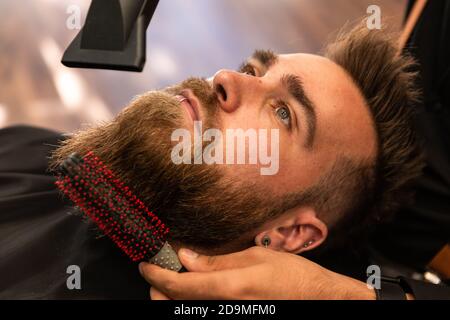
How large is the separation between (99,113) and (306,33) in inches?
43.2

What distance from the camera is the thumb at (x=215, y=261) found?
84 cm

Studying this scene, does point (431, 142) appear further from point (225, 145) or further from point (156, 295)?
point (156, 295)

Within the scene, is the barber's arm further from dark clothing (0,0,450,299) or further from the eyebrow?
the eyebrow

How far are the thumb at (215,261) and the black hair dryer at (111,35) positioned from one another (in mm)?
436

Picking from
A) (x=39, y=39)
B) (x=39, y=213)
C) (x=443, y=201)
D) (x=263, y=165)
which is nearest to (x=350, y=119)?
(x=263, y=165)

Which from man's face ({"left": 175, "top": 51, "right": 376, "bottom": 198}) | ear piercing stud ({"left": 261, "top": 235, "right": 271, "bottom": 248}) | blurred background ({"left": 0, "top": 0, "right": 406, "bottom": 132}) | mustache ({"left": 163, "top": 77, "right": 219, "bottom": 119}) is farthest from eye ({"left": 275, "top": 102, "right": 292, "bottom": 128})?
blurred background ({"left": 0, "top": 0, "right": 406, "bottom": 132})

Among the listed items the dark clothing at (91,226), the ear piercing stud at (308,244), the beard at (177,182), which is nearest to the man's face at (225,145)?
the beard at (177,182)

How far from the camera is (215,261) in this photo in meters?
0.85

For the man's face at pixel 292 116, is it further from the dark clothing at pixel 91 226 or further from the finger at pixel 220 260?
the dark clothing at pixel 91 226

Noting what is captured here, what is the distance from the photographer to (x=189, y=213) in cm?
90

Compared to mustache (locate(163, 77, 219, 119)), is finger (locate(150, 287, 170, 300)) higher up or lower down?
lower down

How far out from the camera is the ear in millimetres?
946
